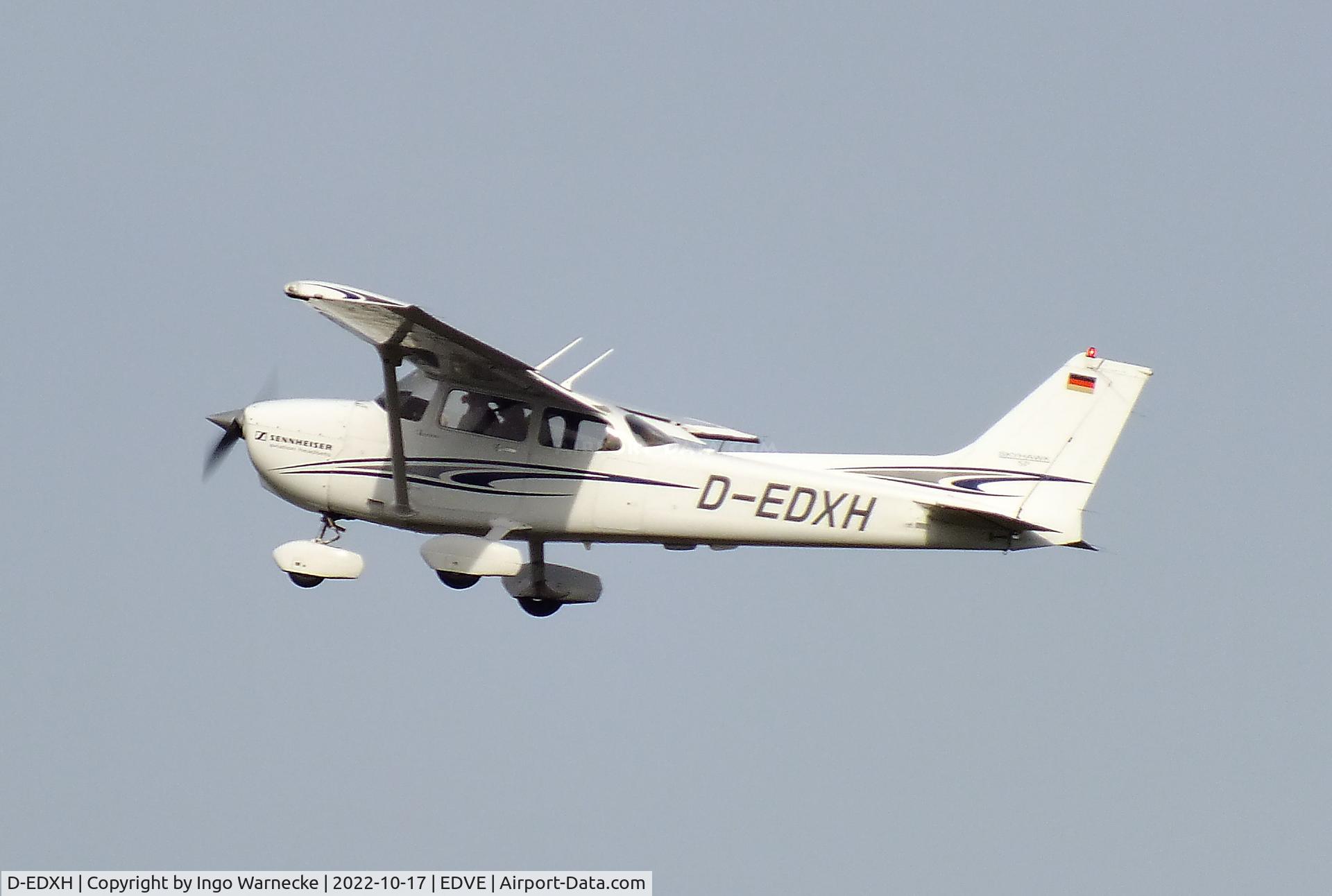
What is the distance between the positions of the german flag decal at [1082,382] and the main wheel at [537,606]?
15.4 ft

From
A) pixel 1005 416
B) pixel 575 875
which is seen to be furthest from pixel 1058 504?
pixel 575 875

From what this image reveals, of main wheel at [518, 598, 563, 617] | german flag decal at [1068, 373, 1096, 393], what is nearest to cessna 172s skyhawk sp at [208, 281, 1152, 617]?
german flag decal at [1068, 373, 1096, 393]

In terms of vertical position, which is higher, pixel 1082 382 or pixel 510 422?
pixel 1082 382

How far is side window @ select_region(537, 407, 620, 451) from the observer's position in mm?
15367

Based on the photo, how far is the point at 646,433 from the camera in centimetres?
1549

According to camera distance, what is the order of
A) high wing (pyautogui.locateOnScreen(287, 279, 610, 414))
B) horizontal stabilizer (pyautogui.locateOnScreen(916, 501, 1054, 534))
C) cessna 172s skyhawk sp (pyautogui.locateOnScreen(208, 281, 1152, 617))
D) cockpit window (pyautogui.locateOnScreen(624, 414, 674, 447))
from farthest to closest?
cockpit window (pyautogui.locateOnScreen(624, 414, 674, 447)), cessna 172s skyhawk sp (pyautogui.locateOnScreen(208, 281, 1152, 617)), horizontal stabilizer (pyautogui.locateOnScreen(916, 501, 1054, 534)), high wing (pyautogui.locateOnScreen(287, 279, 610, 414))

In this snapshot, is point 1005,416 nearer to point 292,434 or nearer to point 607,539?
point 607,539

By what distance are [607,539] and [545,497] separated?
605mm

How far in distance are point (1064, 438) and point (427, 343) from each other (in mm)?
4972

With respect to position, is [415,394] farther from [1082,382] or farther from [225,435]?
[1082,382]

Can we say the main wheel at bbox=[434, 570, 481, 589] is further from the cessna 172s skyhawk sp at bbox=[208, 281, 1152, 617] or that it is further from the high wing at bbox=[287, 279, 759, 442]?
the high wing at bbox=[287, 279, 759, 442]

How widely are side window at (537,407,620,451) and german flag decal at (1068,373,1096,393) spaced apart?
3575mm

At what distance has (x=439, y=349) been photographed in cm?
1502

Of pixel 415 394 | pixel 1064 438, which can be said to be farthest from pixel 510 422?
pixel 1064 438
